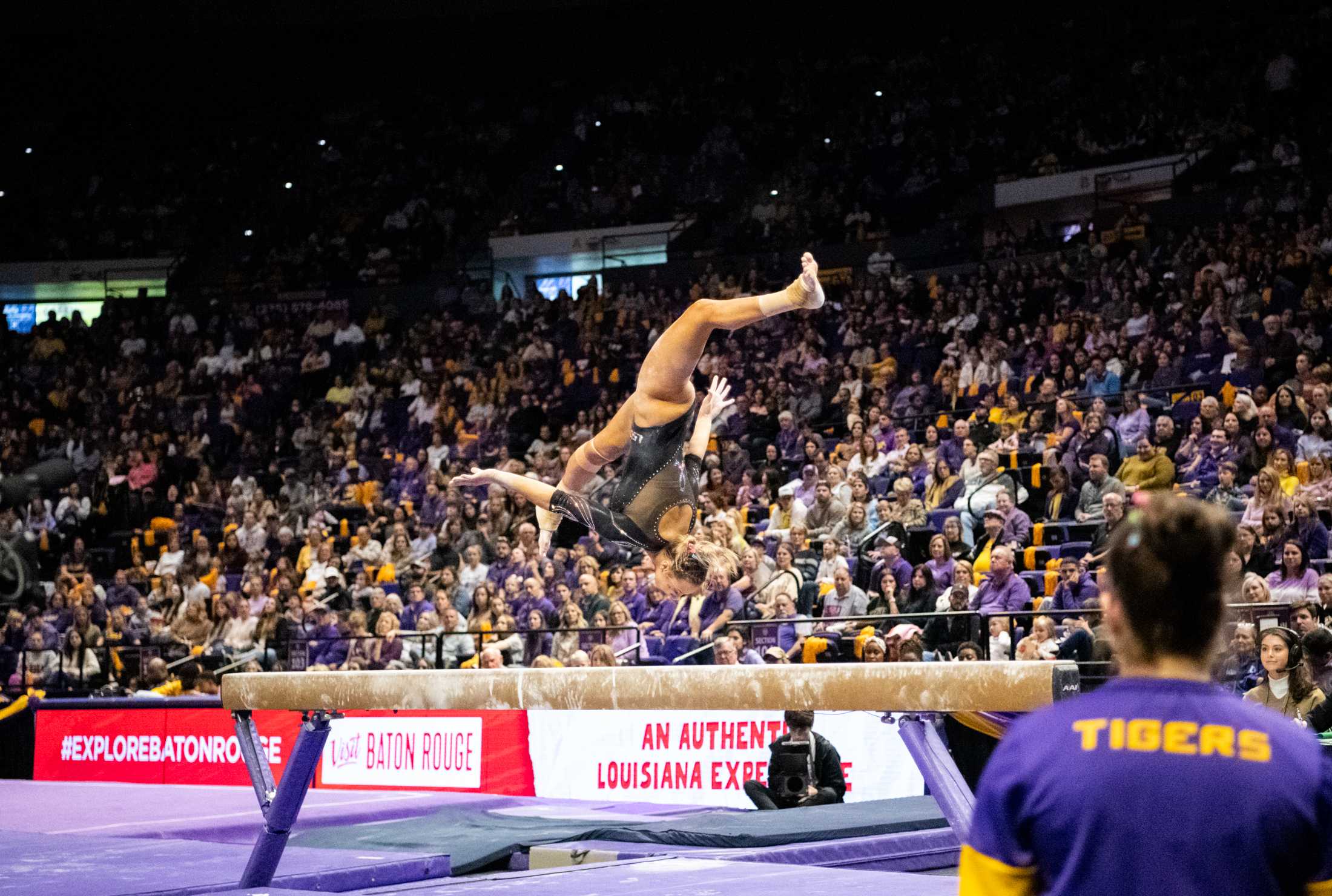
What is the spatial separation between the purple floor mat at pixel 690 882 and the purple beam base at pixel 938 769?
2.75 feet

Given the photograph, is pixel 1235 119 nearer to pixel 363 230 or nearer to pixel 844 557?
pixel 844 557

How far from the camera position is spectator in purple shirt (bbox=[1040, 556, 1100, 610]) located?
9398 millimetres

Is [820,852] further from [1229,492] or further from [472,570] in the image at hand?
[472,570]

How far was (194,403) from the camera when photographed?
20.1 m

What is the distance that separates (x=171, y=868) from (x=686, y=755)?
13.7ft

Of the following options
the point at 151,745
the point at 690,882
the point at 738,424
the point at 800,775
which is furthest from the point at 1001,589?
the point at 151,745

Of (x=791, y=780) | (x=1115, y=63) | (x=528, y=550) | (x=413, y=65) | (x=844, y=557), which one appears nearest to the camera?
(x=791, y=780)

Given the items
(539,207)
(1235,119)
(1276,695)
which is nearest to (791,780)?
(1276,695)

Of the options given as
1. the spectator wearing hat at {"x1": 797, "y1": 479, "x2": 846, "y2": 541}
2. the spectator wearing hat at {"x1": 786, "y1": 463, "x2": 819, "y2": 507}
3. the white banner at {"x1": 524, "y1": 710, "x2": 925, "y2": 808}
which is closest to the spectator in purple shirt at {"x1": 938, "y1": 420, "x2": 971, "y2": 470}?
the spectator wearing hat at {"x1": 797, "y1": 479, "x2": 846, "y2": 541}

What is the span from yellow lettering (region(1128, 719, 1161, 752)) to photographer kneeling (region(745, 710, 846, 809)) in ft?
21.4

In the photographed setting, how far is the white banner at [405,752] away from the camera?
34.4 feet

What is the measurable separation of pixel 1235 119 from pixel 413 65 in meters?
14.1

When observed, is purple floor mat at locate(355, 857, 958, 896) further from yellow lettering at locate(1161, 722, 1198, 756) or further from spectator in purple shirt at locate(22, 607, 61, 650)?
spectator in purple shirt at locate(22, 607, 61, 650)

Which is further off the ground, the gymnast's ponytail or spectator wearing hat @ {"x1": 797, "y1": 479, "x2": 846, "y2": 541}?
the gymnast's ponytail
